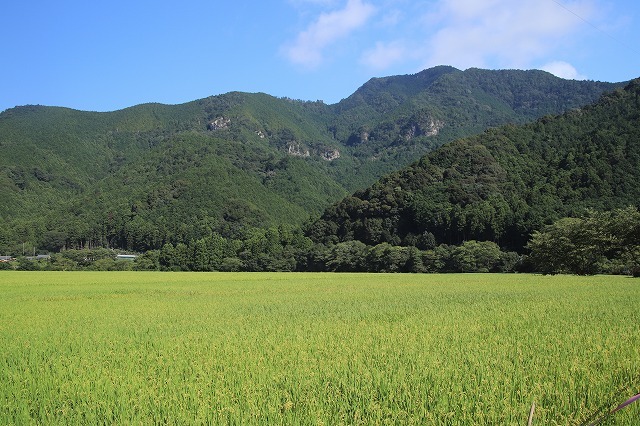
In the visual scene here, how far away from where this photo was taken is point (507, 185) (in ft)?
321

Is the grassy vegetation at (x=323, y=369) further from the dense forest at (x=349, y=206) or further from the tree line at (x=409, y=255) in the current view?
the dense forest at (x=349, y=206)

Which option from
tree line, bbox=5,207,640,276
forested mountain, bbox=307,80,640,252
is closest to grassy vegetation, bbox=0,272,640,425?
tree line, bbox=5,207,640,276

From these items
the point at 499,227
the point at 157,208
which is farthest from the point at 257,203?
the point at 499,227

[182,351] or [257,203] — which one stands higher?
[257,203]

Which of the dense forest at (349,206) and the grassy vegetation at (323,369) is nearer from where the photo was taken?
the grassy vegetation at (323,369)

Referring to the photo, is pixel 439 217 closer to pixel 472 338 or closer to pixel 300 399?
pixel 472 338

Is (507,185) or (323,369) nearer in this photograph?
(323,369)

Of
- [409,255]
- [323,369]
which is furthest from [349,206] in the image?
[323,369]

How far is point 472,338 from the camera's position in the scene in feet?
37.7

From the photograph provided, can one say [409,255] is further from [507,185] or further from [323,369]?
[323,369]

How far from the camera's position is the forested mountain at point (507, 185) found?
3228 inches

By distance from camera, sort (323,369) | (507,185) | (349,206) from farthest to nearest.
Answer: (349,206), (507,185), (323,369)

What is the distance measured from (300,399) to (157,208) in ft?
430

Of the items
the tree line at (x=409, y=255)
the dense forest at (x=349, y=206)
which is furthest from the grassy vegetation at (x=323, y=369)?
the dense forest at (x=349, y=206)
